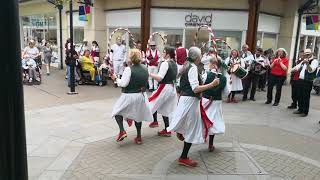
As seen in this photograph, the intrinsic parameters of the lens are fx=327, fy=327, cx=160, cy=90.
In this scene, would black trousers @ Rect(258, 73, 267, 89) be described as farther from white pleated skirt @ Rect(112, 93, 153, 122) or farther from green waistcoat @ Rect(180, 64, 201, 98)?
green waistcoat @ Rect(180, 64, 201, 98)

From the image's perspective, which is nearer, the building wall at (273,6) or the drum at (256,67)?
the drum at (256,67)

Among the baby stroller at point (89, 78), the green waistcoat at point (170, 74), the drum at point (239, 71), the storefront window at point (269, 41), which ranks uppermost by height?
the storefront window at point (269, 41)

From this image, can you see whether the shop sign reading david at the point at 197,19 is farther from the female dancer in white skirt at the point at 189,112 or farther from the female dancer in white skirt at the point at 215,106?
the female dancer in white skirt at the point at 189,112

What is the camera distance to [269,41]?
47.8ft

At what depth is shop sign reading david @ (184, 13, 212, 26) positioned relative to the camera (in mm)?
12700

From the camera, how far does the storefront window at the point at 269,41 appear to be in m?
14.2

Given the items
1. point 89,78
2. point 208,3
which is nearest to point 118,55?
point 89,78

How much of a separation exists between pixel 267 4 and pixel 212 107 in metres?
9.31

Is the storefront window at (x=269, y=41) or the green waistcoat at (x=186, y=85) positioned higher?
the storefront window at (x=269, y=41)

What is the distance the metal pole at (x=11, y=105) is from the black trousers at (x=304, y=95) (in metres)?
8.31

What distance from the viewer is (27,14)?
2247 cm


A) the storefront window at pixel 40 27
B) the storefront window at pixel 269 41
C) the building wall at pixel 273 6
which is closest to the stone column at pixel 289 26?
the building wall at pixel 273 6

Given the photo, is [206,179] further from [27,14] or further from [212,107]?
[27,14]

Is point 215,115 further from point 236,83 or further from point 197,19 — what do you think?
point 197,19
